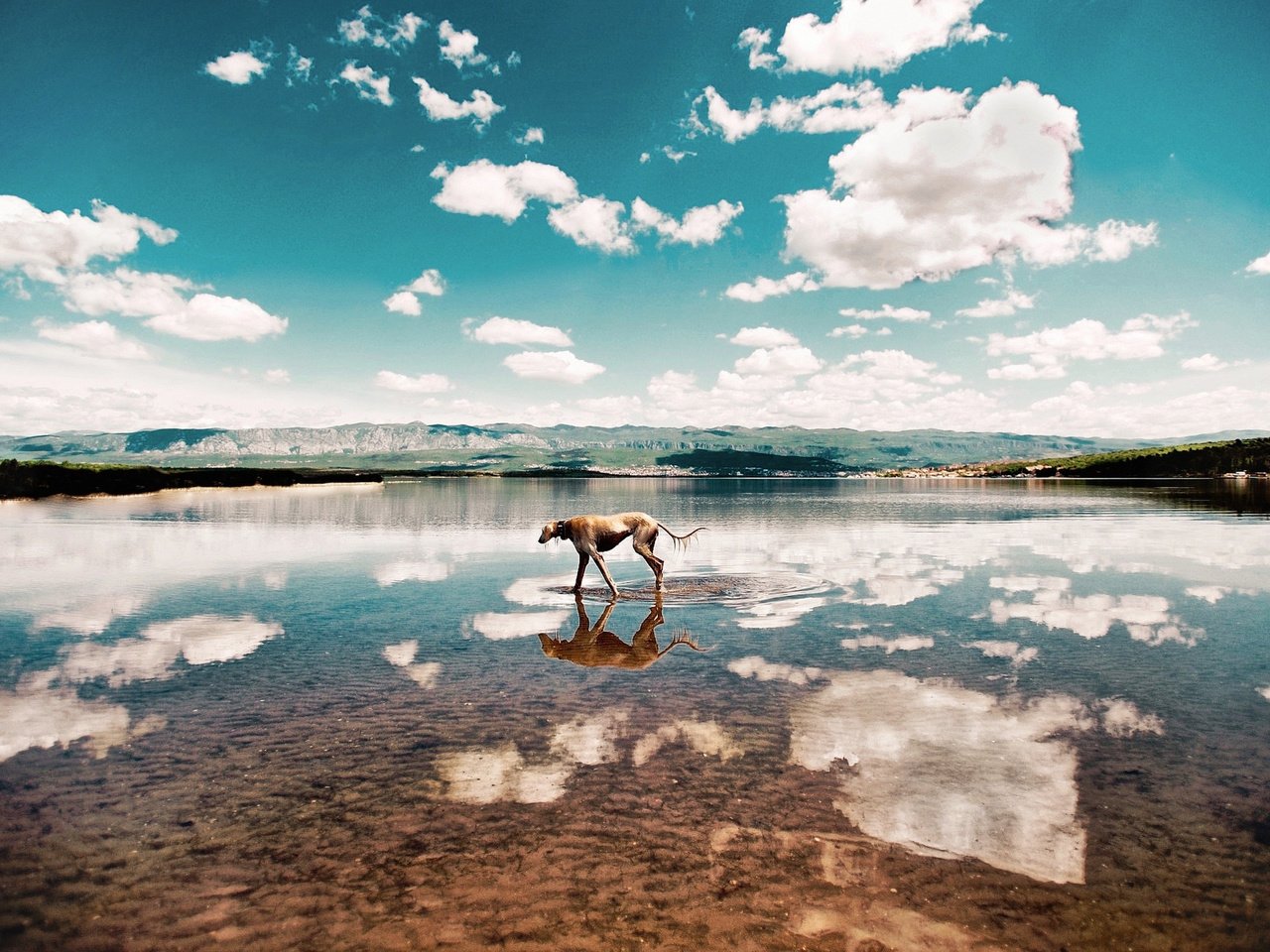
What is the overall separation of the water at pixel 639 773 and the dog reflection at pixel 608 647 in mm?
143

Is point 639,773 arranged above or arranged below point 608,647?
above

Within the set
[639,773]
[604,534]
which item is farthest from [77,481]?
[639,773]

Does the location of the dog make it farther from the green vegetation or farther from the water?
the green vegetation

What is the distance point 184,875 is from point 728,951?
22.1ft

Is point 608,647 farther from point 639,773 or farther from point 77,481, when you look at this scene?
point 77,481

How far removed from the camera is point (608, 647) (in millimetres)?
20359

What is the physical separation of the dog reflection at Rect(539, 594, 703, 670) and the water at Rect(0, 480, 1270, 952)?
143 mm

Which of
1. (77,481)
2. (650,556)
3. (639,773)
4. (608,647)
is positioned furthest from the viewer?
(77,481)

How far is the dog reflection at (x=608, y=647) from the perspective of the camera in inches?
741

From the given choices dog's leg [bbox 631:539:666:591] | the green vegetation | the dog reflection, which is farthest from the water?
the green vegetation

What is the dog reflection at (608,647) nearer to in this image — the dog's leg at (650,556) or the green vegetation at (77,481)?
the dog's leg at (650,556)

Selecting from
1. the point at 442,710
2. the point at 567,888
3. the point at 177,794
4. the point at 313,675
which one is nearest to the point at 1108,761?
the point at 567,888

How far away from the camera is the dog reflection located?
18812mm

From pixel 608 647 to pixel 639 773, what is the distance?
28.7 feet
